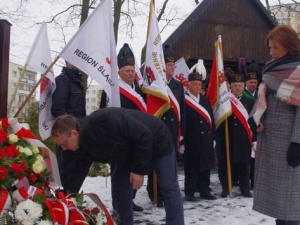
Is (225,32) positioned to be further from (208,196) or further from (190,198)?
(190,198)

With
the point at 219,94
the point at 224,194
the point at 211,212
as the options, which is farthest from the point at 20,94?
the point at 211,212

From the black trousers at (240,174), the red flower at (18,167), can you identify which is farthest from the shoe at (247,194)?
the red flower at (18,167)

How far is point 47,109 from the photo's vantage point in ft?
16.3

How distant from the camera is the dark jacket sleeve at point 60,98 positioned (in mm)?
4742

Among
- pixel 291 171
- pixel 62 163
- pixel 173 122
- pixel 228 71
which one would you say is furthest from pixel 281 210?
pixel 228 71

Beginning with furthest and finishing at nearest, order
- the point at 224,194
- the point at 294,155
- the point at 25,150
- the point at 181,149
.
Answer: the point at 224,194 → the point at 181,149 → the point at 294,155 → the point at 25,150

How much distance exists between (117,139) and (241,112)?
3.28m

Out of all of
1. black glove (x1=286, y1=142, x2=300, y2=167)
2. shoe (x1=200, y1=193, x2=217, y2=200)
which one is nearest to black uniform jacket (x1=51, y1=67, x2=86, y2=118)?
shoe (x1=200, y1=193, x2=217, y2=200)

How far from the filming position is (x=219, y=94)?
6.51m

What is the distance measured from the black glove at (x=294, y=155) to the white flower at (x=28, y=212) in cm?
179

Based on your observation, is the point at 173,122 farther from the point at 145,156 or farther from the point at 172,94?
the point at 145,156

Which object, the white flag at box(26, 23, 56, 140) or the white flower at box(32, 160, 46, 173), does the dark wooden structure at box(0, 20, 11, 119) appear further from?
the white flag at box(26, 23, 56, 140)

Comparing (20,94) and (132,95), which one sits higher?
(20,94)

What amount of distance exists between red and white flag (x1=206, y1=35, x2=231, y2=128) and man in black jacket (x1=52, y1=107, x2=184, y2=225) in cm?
257
